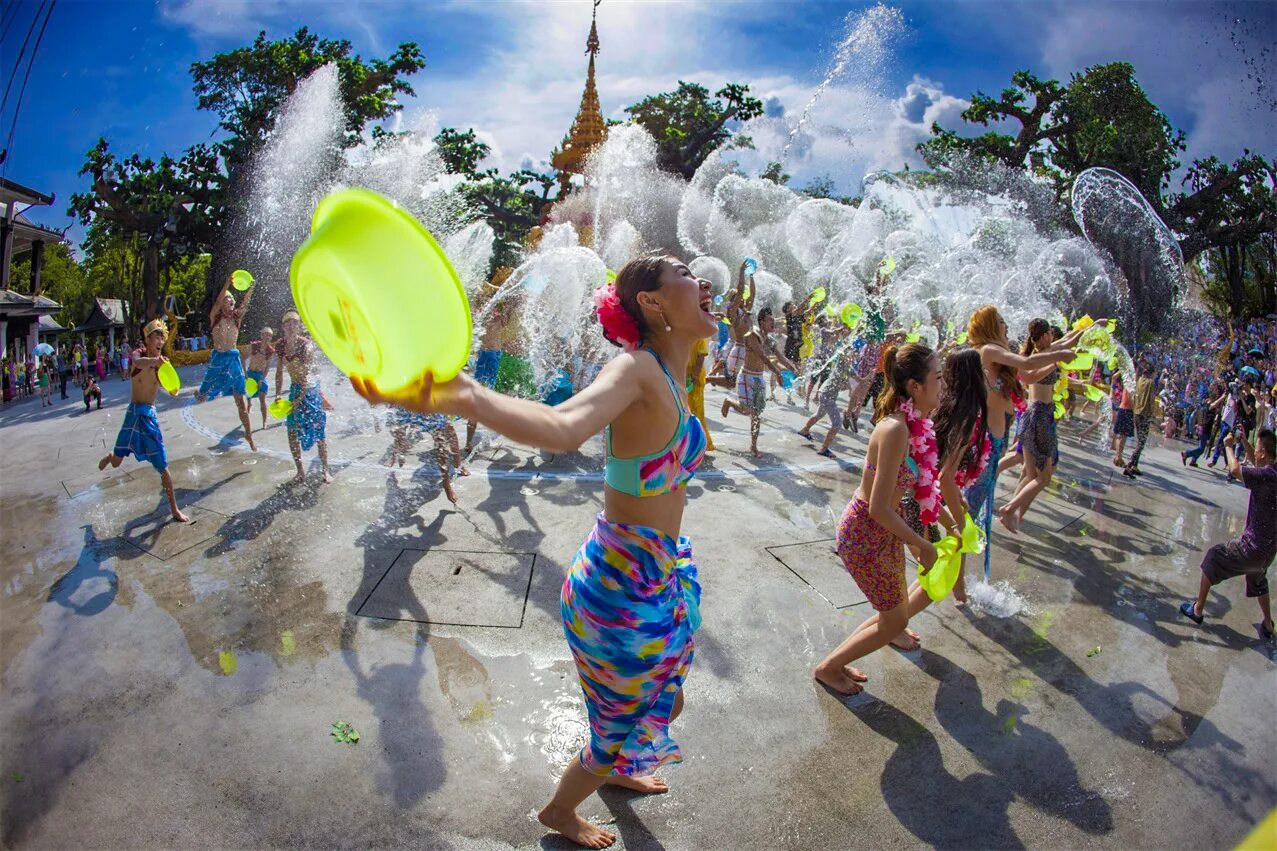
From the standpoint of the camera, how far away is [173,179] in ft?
70.6

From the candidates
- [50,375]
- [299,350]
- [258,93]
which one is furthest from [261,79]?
[299,350]

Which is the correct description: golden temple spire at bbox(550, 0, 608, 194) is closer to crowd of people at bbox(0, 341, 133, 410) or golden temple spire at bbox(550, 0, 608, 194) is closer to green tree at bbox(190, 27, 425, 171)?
green tree at bbox(190, 27, 425, 171)

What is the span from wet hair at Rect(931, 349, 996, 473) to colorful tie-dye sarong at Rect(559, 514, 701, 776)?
93.1 inches

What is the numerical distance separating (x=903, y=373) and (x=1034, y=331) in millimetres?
2519

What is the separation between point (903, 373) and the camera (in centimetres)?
331

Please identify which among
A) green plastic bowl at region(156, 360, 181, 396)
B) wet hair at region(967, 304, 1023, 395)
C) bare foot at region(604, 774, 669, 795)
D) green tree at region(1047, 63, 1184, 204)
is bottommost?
bare foot at region(604, 774, 669, 795)

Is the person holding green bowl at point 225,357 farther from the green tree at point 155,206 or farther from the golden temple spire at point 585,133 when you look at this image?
the golden temple spire at point 585,133

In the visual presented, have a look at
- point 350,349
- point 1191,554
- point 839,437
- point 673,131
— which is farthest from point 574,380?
point 673,131

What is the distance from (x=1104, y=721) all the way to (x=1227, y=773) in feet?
1.59

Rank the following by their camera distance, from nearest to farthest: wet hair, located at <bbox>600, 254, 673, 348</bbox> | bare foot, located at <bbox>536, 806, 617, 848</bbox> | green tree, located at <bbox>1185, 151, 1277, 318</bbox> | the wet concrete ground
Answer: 1. wet hair, located at <bbox>600, 254, 673, 348</bbox>
2. bare foot, located at <bbox>536, 806, 617, 848</bbox>
3. the wet concrete ground
4. green tree, located at <bbox>1185, 151, 1277, 318</bbox>

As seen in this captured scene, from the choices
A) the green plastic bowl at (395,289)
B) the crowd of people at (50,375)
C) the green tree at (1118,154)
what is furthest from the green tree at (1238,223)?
the crowd of people at (50,375)

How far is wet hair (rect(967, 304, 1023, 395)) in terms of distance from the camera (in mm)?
4828

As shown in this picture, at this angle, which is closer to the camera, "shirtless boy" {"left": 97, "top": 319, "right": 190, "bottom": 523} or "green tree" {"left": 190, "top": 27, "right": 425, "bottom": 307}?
"shirtless boy" {"left": 97, "top": 319, "right": 190, "bottom": 523}

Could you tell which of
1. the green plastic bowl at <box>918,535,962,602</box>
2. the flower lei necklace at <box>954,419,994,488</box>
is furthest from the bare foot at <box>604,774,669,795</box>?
the flower lei necklace at <box>954,419,994,488</box>
